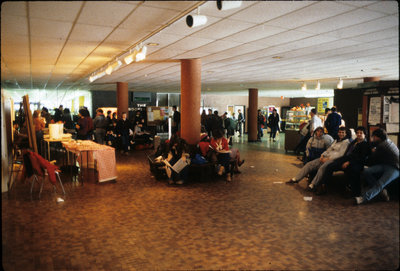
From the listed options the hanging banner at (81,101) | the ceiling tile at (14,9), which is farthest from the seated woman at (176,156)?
the hanging banner at (81,101)

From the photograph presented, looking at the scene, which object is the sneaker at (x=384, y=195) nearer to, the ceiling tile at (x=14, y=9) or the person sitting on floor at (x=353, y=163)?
the person sitting on floor at (x=353, y=163)

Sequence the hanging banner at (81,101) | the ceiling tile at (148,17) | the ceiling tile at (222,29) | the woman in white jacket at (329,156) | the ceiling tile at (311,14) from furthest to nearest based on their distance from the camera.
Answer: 1. the hanging banner at (81,101)
2. the woman in white jacket at (329,156)
3. the ceiling tile at (222,29)
4. the ceiling tile at (148,17)
5. the ceiling tile at (311,14)

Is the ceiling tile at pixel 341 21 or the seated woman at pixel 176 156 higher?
the ceiling tile at pixel 341 21

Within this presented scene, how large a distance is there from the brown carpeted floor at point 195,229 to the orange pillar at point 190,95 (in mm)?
1974

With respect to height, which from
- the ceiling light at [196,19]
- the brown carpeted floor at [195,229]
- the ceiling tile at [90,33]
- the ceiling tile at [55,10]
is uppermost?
the ceiling tile at [90,33]

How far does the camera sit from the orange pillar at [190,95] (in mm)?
7781

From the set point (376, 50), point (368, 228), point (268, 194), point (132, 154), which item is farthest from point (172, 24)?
point (132, 154)

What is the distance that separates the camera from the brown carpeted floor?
3277 mm

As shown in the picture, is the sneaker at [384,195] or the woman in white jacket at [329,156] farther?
the woman in white jacket at [329,156]

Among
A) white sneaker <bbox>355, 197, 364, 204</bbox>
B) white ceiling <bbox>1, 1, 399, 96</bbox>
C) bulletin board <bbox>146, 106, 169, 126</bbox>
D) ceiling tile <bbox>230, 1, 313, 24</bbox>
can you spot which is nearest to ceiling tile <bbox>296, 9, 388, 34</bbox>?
white ceiling <bbox>1, 1, 399, 96</bbox>

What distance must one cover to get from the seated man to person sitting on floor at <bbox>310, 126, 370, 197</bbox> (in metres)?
0.17

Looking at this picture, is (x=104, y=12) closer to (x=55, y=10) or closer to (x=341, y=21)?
(x=55, y=10)

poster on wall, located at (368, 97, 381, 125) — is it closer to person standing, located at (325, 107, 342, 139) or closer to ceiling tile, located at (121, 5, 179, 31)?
ceiling tile, located at (121, 5, 179, 31)

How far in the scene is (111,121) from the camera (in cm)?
1276
